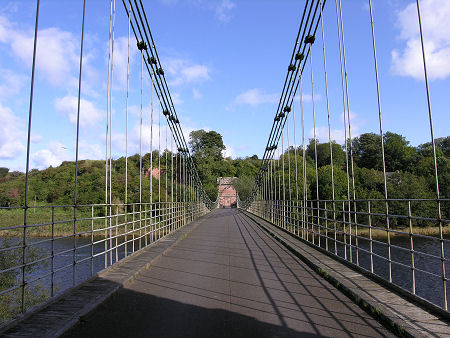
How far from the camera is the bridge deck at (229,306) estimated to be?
3.21 m

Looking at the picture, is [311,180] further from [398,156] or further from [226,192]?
[226,192]

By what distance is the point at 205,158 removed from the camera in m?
87.5

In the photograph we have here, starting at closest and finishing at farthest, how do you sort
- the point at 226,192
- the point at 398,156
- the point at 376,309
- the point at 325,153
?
the point at 376,309 < the point at 398,156 < the point at 226,192 < the point at 325,153

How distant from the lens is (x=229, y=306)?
394 cm

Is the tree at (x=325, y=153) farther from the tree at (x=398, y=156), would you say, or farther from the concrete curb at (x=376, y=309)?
the concrete curb at (x=376, y=309)

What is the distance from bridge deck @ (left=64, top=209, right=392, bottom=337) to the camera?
3205 millimetres

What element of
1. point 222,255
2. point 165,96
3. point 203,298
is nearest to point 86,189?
point 165,96

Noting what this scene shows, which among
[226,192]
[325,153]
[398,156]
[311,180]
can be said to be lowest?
[226,192]

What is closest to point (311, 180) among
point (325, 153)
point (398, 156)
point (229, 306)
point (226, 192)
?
point (398, 156)

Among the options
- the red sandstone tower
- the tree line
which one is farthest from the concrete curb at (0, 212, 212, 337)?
the red sandstone tower

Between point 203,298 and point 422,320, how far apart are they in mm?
2229

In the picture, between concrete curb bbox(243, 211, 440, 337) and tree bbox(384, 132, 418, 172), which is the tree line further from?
concrete curb bbox(243, 211, 440, 337)

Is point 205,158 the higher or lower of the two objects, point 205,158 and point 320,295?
the higher

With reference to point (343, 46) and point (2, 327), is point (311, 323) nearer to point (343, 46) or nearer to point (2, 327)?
point (2, 327)
